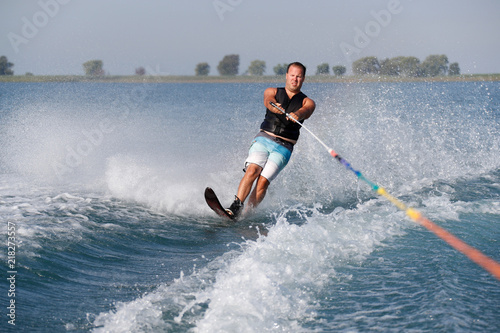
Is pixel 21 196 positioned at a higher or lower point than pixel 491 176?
lower

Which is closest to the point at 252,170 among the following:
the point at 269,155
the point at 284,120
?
the point at 269,155

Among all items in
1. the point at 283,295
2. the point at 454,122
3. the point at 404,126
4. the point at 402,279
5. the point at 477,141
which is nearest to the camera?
the point at 283,295

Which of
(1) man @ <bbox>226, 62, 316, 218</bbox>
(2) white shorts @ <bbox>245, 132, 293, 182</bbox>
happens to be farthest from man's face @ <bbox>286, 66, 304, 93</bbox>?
(2) white shorts @ <bbox>245, 132, 293, 182</bbox>

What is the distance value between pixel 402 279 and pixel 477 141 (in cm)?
1134

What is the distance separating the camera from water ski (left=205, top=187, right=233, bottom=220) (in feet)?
19.9

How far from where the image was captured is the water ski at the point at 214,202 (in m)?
6.07

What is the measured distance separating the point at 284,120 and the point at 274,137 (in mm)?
260

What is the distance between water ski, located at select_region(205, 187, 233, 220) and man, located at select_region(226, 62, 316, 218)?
69 mm

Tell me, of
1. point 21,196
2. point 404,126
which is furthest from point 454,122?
point 21,196

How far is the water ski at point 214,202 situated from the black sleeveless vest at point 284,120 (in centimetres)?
111

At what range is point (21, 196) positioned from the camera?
6.78 meters

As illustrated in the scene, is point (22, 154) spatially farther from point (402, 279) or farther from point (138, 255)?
point (402, 279)

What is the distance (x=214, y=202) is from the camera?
6.13 m

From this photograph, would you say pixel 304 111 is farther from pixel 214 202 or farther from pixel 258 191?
pixel 214 202
